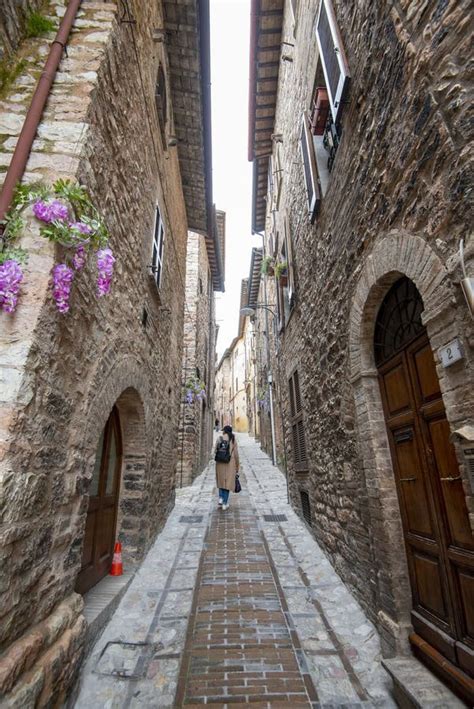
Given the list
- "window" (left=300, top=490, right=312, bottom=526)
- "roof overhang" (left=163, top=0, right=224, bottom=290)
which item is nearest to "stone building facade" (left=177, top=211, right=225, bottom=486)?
"roof overhang" (left=163, top=0, right=224, bottom=290)

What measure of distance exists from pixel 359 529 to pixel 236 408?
31323 mm

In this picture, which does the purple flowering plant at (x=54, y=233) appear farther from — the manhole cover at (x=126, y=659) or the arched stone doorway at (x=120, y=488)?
the manhole cover at (x=126, y=659)

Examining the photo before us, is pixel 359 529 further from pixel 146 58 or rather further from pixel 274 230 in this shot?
pixel 274 230

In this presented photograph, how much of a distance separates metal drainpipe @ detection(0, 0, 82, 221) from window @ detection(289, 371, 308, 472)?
17.5 ft

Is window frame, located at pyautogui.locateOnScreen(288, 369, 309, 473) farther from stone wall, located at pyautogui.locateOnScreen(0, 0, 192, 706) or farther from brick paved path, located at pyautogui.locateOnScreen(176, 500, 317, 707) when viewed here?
stone wall, located at pyautogui.locateOnScreen(0, 0, 192, 706)

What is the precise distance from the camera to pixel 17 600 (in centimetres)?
186

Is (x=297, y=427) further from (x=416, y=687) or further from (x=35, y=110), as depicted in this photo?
(x=35, y=110)

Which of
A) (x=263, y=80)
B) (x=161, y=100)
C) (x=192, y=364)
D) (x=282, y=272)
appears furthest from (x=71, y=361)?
(x=263, y=80)

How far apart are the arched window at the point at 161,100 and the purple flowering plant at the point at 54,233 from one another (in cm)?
376

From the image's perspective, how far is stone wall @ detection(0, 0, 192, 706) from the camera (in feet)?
6.15

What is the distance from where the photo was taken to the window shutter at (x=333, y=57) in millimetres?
3327

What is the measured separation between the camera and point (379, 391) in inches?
128

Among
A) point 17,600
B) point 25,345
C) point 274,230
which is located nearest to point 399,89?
point 25,345

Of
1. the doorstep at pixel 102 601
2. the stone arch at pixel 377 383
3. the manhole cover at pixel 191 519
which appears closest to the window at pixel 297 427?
the manhole cover at pixel 191 519
